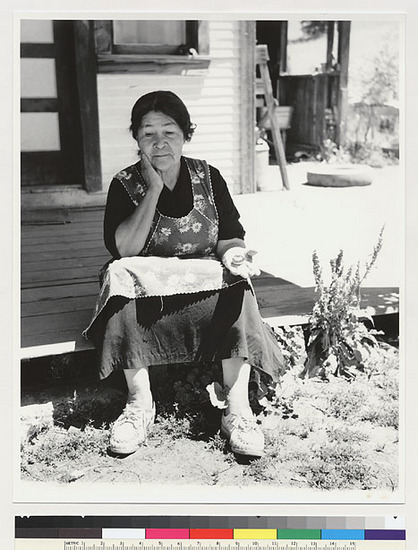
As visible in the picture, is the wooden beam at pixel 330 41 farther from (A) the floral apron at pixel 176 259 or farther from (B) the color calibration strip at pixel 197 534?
(B) the color calibration strip at pixel 197 534

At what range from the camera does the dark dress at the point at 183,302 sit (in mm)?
2293

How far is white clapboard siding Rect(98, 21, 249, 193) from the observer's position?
4.18m

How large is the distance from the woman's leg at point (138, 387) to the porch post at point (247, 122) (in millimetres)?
2183

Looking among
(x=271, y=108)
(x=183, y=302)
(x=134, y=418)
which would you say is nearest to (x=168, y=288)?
(x=183, y=302)

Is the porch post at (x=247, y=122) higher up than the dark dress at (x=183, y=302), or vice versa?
the porch post at (x=247, y=122)

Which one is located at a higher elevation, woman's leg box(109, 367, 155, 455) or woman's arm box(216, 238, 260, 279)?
woman's arm box(216, 238, 260, 279)

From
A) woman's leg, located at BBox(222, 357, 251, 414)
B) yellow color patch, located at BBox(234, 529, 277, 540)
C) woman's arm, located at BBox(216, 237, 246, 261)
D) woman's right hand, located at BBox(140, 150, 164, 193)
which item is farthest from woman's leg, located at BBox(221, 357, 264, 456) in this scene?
woman's right hand, located at BBox(140, 150, 164, 193)

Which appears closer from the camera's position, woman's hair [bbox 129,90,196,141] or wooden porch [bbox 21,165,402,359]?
woman's hair [bbox 129,90,196,141]

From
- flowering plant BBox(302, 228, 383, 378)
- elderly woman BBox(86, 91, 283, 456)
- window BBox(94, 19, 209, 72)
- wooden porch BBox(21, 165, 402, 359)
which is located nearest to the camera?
elderly woman BBox(86, 91, 283, 456)

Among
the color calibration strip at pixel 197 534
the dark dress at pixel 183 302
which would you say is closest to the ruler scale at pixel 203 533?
the color calibration strip at pixel 197 534

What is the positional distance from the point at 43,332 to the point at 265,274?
3.81 ft

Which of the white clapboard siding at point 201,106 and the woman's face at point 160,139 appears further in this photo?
the white clapboard siding at point 201,106

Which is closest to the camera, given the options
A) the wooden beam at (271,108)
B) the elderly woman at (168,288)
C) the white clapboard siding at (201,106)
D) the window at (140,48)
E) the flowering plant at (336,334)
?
the elderly woman at (168,288)

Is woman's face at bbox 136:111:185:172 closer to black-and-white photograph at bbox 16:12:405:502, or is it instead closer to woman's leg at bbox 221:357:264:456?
black-and-white photograph at bbox 16:12:405:502
